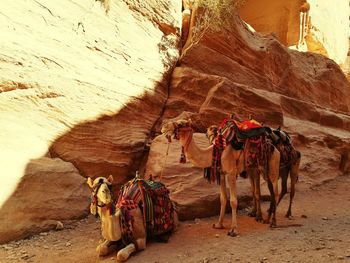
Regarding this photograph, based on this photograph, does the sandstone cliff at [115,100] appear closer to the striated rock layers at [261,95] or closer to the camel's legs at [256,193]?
the striated rock layers at [261,95]

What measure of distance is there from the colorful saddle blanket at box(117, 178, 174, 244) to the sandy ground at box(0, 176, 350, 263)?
26 centimetres

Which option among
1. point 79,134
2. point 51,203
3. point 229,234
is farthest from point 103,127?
point 229,234

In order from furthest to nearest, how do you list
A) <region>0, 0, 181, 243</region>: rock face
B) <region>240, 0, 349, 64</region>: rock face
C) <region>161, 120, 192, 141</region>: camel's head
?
<region>240, 0, 349, 64</region>: rock face → <region>0, 0, 181, 243</region>: rock face → <region>161, 120, 192, 141</region>: camel's head

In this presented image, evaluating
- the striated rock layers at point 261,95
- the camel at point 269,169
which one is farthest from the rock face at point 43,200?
the camel at point 269,169

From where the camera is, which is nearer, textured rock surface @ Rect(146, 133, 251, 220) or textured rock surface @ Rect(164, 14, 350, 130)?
textured rock surface @ Rect(146, 133, 251, 220)

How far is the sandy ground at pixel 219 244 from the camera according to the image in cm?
443

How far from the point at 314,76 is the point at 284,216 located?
965 centimetres

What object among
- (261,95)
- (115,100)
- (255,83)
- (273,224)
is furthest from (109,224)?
(255,83)

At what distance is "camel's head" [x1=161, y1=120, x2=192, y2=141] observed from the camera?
562 centimetres

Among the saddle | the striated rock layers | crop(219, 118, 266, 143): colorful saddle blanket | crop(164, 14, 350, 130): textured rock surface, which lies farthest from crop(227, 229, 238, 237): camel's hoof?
crop(164, 14, 350, 130): textured rock surface

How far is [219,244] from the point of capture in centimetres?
512

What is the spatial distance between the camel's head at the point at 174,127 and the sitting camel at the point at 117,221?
125cm

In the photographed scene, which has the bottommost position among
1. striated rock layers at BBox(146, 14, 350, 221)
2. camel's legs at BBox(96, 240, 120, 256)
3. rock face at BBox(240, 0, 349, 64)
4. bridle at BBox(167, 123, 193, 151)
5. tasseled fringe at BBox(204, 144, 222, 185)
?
camel's legs at BBox(96, 240, 120, 256)

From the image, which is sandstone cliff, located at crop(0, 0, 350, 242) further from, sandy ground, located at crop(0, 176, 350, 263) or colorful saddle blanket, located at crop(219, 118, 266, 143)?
colorful saddle blanket, located at crop(219, 118, 266, 143)
